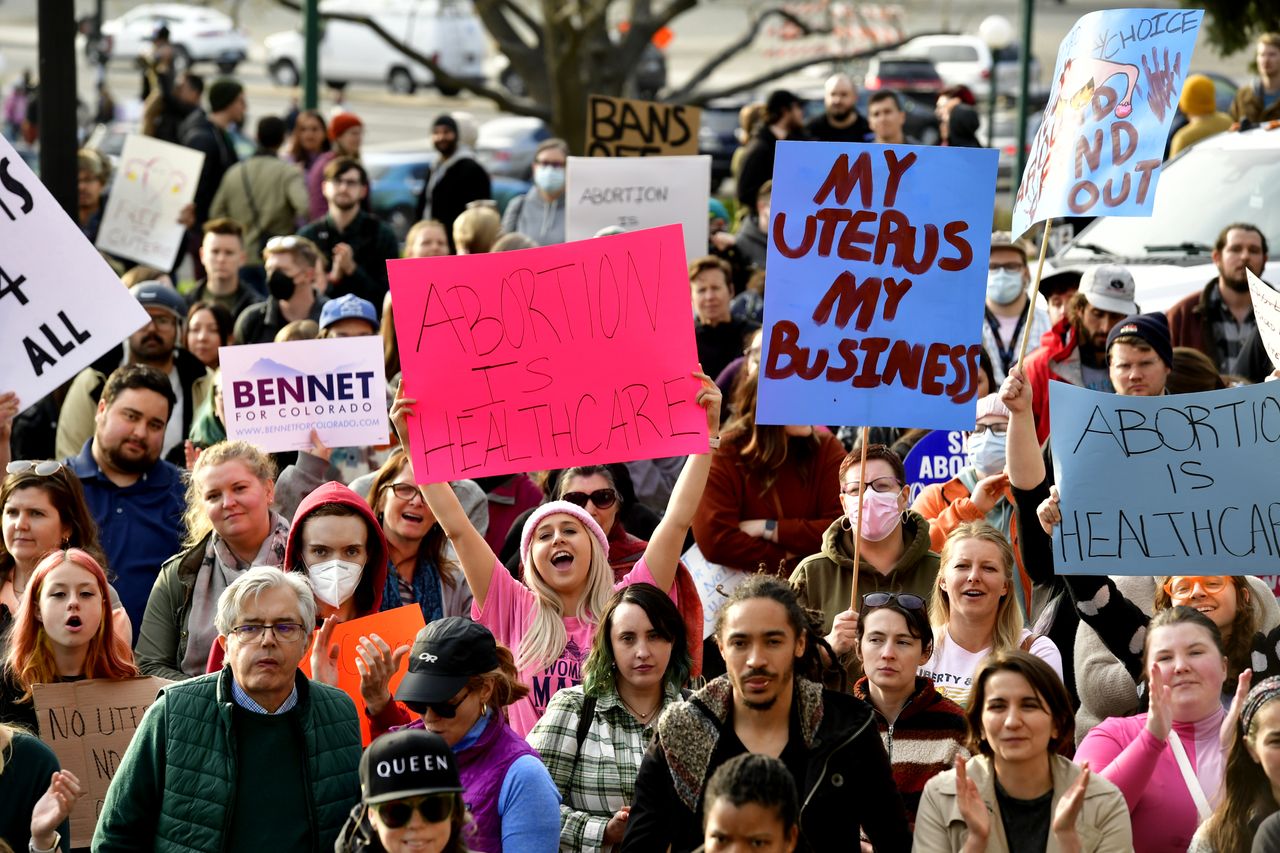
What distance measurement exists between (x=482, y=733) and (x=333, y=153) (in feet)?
35.6

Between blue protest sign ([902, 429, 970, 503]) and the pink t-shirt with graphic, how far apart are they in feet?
7.08

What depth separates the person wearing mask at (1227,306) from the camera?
1027 cm

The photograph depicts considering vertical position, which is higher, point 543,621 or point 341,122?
point 341,122

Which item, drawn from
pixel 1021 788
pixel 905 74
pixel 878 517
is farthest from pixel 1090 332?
pixel 905 74

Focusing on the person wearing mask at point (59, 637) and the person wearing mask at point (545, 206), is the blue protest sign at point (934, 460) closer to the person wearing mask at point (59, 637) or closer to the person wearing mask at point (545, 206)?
the person wearing mask at point (59, 637)

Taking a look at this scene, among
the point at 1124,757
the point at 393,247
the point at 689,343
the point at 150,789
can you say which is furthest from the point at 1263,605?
the point at 393,247

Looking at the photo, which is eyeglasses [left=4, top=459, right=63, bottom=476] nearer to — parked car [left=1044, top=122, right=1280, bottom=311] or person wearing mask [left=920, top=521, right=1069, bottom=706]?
person wearing mask [left=920, top=521, right=1069, bottom=706]

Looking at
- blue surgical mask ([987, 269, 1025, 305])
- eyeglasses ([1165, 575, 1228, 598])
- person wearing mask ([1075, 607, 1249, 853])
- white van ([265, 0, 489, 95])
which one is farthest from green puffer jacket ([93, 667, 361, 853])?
white van ([265, 0, 489, 95])

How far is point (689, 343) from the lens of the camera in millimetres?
6543

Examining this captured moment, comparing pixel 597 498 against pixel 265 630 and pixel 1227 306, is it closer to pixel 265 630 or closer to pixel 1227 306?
pixel 265 630

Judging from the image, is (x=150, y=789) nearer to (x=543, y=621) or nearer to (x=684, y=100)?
(x=543, y=621)

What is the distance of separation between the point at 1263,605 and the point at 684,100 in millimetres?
17063

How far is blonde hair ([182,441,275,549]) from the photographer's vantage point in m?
6.86

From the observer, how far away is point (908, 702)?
223 inches
